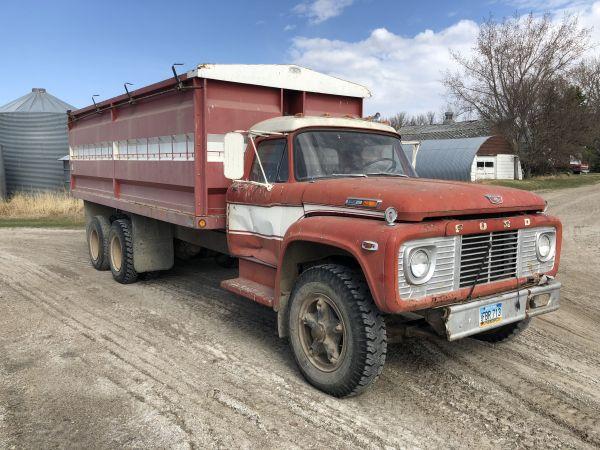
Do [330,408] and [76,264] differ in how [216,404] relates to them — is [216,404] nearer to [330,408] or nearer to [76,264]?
[330,408]

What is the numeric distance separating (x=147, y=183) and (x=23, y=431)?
153 inches

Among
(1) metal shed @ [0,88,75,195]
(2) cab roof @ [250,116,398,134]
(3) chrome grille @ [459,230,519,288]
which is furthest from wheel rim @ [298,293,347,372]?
(1) metal shed @ [0,88,75,195]

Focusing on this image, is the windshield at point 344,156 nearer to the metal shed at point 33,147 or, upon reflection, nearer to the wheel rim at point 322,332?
the wheel rim at point 322,332

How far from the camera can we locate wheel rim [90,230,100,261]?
8617mm

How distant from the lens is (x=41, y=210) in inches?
688

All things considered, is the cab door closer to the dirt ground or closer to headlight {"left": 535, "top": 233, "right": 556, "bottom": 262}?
the dirt ground

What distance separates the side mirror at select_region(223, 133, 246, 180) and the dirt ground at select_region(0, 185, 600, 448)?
1.69 m

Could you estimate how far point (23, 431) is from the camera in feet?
11.2

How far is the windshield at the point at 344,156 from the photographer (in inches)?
181

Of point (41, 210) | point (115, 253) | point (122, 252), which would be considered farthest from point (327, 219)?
point (41, 210)

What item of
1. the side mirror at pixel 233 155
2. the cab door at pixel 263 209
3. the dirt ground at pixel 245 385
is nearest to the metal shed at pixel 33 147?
the dirt ground at pixel 245 385

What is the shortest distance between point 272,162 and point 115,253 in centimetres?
396

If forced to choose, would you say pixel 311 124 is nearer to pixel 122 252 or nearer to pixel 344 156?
pixel 344 156

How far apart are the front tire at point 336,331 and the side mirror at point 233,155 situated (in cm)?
120
